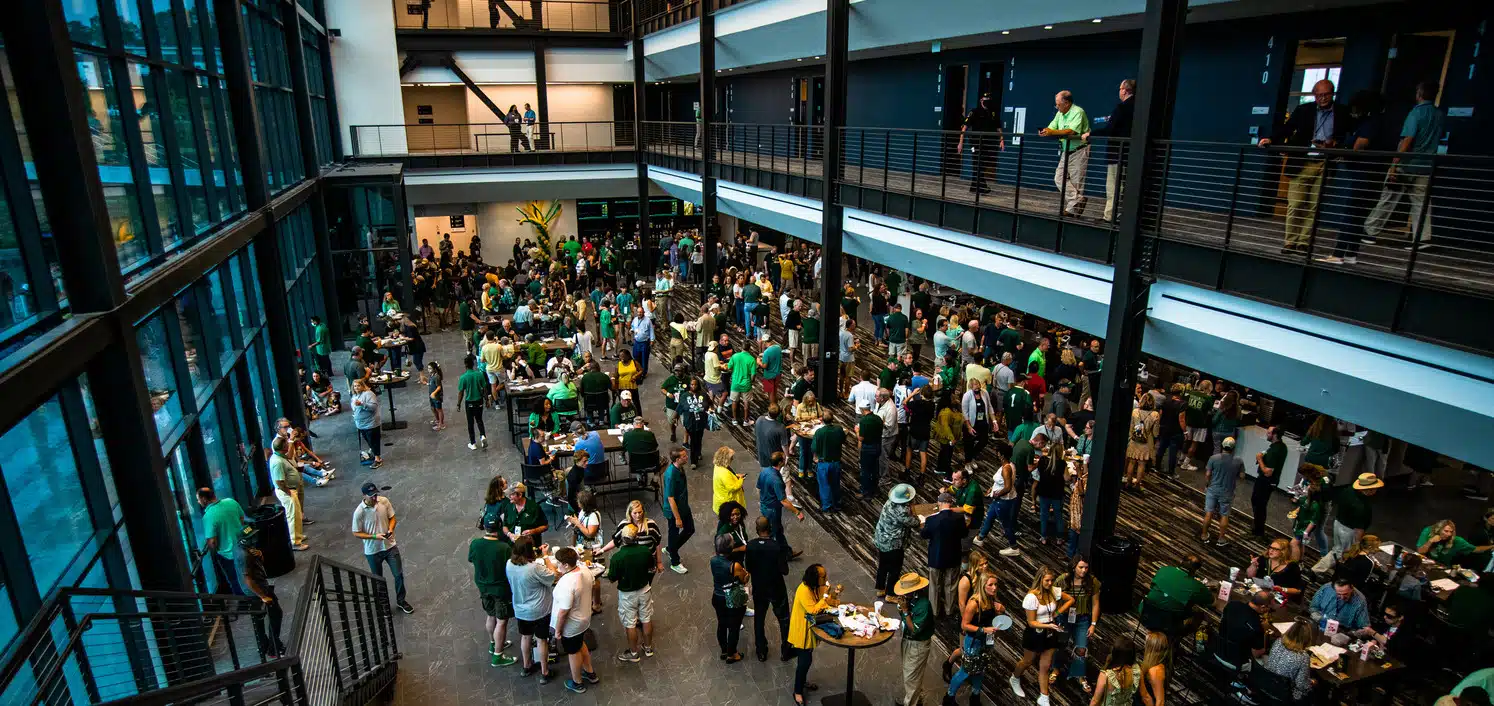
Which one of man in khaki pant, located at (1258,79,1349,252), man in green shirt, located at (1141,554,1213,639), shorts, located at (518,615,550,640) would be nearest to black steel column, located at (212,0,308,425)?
shorts, located at (518,615,550,640)

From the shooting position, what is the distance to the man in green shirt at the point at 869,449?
11047 mm

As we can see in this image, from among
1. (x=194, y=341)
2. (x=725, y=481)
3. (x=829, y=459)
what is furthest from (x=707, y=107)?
(x=194, y=341)

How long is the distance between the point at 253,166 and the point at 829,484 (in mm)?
9579

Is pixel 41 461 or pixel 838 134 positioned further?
pixel 838 134

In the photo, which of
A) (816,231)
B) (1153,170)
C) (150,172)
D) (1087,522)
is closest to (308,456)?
(150,172)

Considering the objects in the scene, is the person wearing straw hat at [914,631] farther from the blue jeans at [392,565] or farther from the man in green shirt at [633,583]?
the blue jeans at [392,565]

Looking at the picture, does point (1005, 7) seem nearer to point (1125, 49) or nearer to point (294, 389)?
point (1125, 49)

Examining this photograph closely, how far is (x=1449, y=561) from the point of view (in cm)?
841

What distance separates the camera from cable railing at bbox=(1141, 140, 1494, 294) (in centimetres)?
625

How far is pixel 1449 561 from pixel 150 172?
13.8 metres

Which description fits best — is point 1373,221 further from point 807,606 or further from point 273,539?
point 273,539

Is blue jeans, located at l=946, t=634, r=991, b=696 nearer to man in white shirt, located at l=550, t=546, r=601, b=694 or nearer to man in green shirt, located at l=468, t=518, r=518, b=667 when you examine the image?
man in white shirt, located at l=550, t=546, r=601, b=694

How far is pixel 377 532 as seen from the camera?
8.52 metres

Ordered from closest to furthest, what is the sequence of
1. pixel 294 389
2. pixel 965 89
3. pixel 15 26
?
pixel 15 26
pixel 294 389
pixel 965 89
